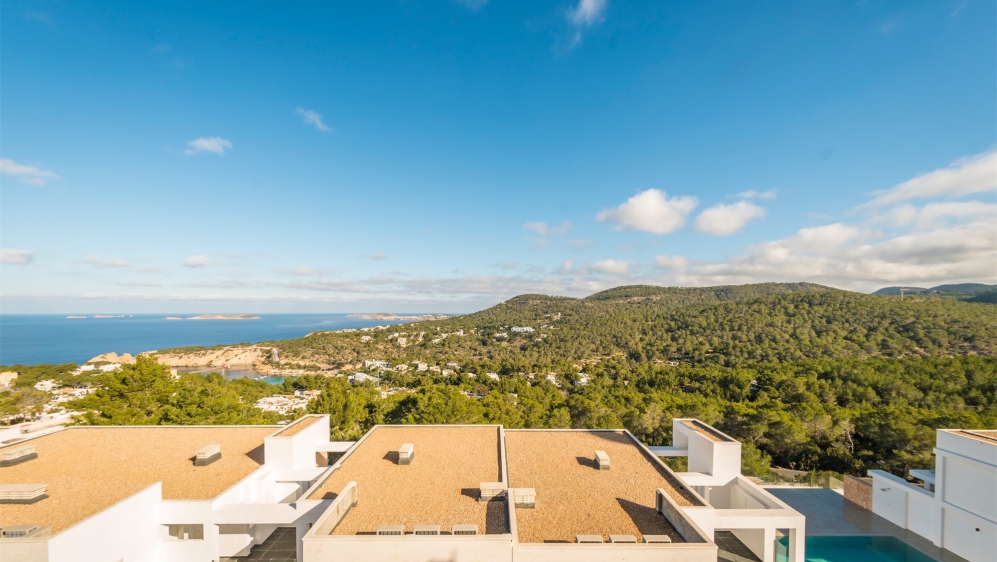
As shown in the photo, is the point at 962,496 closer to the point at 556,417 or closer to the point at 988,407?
the point at 556,417

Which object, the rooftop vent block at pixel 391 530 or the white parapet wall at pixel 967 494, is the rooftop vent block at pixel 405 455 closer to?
the rooftop vent block at pixel 391 530

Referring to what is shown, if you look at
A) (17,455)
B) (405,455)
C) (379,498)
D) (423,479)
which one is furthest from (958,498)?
(17,455)

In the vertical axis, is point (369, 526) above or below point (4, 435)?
above

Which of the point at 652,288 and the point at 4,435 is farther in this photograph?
the point at 652,288

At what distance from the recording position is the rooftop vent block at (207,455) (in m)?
10.3

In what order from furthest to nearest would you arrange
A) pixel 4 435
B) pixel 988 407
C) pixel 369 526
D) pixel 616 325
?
pixel 616 325 < pixel 988 407 < pixel 4 435 < pixel 369 526

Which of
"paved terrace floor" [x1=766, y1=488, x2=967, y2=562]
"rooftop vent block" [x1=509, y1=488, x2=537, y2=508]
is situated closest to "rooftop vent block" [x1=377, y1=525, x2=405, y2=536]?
"rooftop vent block" [x1=509, y1=488, x2=537, y2=508]

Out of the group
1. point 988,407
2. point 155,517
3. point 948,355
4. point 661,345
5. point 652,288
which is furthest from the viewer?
point 652,288

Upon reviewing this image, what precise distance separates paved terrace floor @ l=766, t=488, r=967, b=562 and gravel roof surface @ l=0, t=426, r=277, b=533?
706 inches

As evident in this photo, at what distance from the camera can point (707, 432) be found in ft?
39.4

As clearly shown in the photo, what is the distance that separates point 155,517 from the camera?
830cm

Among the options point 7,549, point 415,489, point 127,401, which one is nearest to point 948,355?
point 415,489

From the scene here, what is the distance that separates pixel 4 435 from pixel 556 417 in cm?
2131

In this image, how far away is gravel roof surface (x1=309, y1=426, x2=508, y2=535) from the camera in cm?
707
